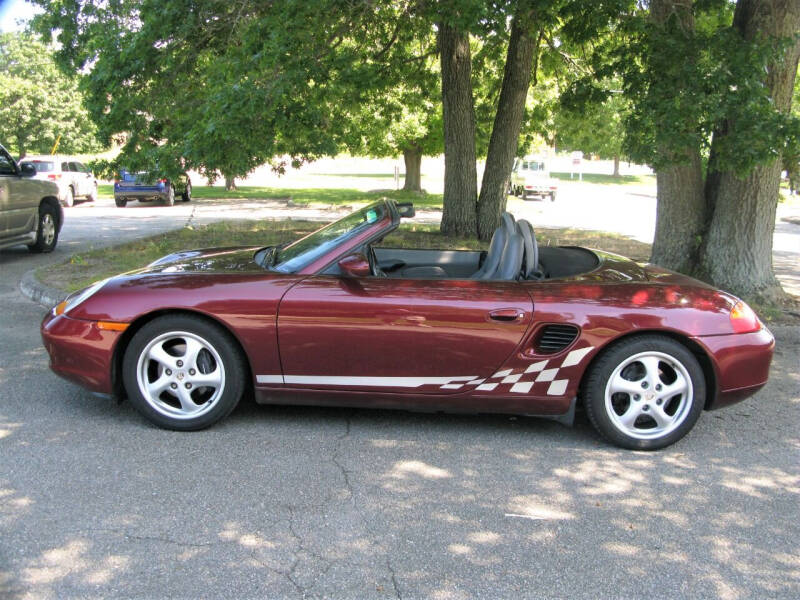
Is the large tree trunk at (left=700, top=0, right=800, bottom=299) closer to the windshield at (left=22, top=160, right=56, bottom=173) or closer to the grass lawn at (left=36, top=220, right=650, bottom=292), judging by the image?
the grass lawn at (left=36, top=220, right=650, bottom=292)

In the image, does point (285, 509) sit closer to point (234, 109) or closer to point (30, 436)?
point (30, 436)

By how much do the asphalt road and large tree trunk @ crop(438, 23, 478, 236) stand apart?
830cm

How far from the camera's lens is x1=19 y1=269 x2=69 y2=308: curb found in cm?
770

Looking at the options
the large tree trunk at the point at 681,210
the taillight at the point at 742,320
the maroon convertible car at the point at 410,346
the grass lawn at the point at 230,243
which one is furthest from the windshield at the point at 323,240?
the large tree trunk at the point at 681,210

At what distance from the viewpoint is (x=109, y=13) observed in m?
10.3

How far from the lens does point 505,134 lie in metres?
12.6

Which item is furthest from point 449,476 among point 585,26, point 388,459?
point 585,26

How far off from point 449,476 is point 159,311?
6.32 ft

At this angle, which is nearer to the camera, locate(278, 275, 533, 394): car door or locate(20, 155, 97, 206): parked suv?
locate(278, 275, 533, 394): car door

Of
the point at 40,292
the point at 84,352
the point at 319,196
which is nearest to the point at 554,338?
the point at 84,352

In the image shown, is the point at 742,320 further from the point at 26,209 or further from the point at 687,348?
the point at 26,209

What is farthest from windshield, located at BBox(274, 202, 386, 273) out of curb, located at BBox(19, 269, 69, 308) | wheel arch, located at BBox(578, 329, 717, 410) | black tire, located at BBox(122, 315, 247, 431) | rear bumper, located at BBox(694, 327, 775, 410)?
curb, located at BBox(19, 269, 69, 308)

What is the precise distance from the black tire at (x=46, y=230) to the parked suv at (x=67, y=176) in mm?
11025

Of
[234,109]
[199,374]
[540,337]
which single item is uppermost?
[234,109]
